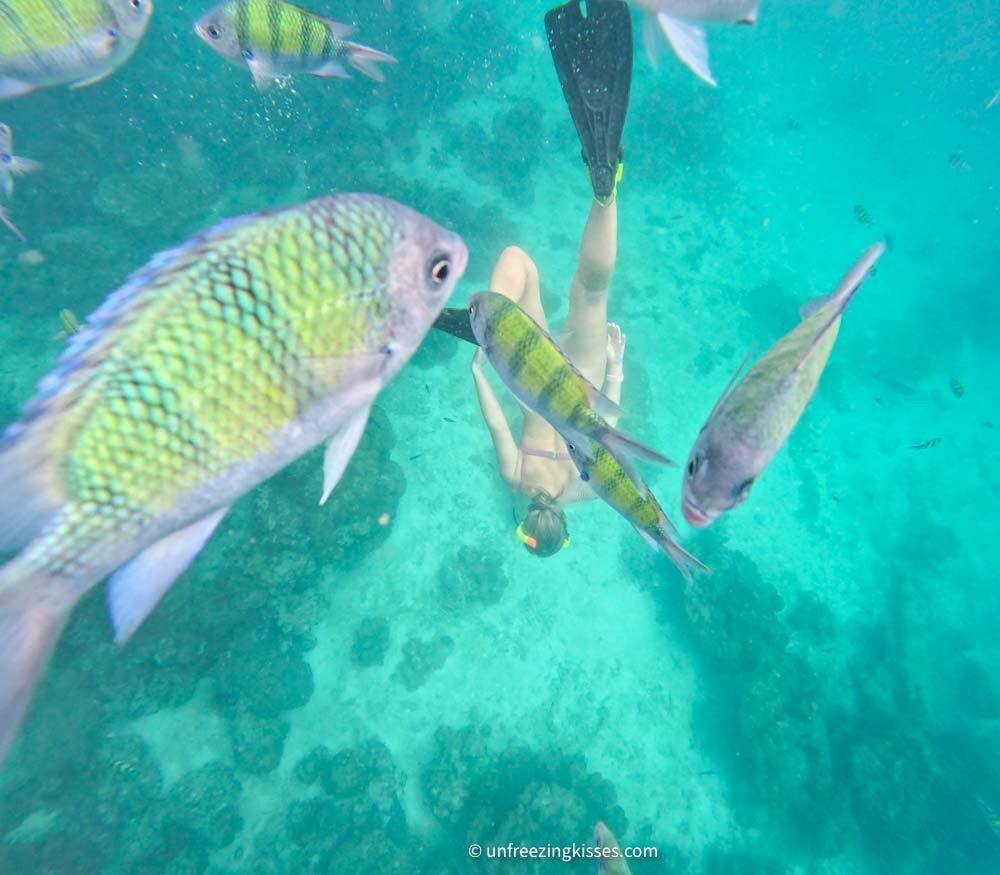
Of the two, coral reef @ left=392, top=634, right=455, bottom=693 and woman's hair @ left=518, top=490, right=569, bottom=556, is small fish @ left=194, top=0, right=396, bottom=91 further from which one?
coral reef @ left=392, top=634, right=455, bottom=693

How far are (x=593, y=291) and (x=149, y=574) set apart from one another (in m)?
5.13

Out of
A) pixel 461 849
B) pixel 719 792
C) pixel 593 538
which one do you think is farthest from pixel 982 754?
pixel 461 849

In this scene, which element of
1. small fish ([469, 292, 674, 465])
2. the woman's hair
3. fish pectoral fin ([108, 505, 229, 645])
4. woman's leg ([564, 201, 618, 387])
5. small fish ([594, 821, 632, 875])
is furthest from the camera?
the woman's hair

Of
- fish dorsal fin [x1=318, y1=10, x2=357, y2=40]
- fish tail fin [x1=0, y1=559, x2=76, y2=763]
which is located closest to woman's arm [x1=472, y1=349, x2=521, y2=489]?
fish dorsal fin [x1=318, y1=10, x2=357, y2=40]

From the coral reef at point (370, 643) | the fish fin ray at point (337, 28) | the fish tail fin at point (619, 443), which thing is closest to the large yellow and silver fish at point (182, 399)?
the fish tail fin at point (619, 443)

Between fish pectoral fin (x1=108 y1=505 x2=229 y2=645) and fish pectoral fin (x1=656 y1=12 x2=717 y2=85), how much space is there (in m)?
2.91

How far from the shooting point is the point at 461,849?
6695 mm

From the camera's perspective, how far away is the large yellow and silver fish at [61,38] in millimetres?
2729

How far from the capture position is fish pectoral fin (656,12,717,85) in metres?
2.54

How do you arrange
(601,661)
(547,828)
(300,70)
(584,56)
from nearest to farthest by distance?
(584,56)
(300,70)
(547,828)
(601,661)

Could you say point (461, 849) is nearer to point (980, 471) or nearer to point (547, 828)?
point (547, 828)

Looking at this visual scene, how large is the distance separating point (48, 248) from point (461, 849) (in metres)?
11.9

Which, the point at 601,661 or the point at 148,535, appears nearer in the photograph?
the point at 148,535

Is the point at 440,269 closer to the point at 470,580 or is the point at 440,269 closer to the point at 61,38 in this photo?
the point at 61,38
